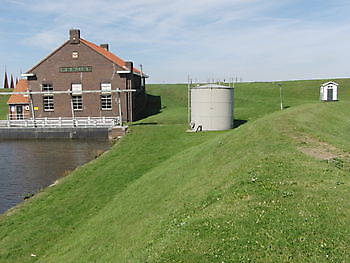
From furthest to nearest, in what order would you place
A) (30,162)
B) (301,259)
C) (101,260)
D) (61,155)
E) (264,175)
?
(61,155) → (30,162) → (264,175) → (101,260) → (301,259)

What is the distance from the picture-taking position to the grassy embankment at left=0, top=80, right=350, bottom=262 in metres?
7.69

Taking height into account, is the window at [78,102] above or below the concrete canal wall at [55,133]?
above

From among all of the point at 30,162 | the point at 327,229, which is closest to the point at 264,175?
the point at 327,229

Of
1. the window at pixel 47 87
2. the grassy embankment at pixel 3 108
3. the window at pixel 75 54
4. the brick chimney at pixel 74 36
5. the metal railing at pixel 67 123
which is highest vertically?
the brick chimney at pixel 74 36

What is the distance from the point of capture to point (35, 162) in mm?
28016

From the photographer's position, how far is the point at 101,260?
32.2ft

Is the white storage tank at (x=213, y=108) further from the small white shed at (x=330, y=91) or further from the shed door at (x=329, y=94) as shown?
the shed door at (x=329, y=94)

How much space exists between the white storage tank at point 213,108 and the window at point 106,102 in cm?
1729

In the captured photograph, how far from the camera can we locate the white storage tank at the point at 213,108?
3297 cm

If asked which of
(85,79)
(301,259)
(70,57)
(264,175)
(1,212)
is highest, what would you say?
(70,57)

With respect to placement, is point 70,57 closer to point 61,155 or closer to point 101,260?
point 61,155

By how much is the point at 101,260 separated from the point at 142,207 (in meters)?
4.11

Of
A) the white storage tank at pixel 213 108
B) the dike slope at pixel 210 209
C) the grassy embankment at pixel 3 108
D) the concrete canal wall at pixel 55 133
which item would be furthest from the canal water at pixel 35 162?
the grassy embankment at pixel 3 108

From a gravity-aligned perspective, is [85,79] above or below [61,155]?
above
